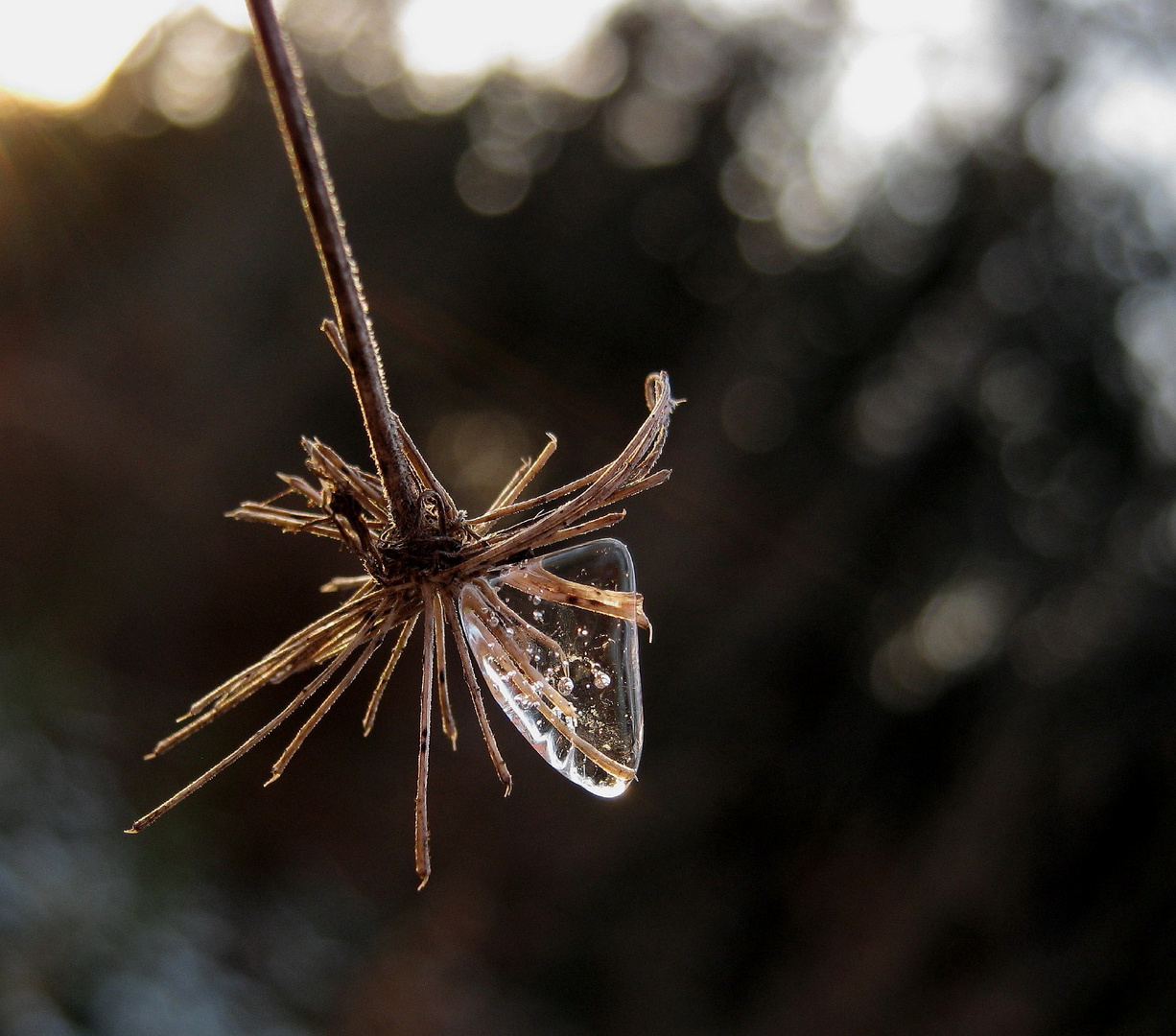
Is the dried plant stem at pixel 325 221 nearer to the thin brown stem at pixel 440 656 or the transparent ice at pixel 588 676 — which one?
the thin brown stem at pixel 440 656

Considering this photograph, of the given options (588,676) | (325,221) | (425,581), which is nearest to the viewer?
(325,221)

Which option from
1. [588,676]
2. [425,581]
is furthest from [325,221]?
[588,676]

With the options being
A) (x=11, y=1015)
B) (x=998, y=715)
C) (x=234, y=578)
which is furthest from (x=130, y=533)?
(x=998, y=715)

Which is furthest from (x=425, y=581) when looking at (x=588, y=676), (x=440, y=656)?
(x=588, y=676)

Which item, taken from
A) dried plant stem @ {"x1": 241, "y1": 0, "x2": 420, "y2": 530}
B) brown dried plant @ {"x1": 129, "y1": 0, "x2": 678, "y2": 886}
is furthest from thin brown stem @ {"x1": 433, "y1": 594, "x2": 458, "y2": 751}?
dried plant stem @ {"x1": 241, "y1": 0, "x2": 420, "y2": 530}

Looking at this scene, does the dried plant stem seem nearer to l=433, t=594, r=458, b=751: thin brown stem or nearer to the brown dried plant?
the brown dried plant

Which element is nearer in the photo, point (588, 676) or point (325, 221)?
point (325, 221)

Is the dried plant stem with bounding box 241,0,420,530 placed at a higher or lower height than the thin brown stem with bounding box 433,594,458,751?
higher

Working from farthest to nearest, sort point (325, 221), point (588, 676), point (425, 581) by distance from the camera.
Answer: point (588, 676)
point (425, 581)
point (325, 221)

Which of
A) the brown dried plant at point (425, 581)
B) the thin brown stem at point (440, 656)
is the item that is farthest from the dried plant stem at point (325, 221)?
the thin brown stem at point (440, 656)

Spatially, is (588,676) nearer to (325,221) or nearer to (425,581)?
(425,581)

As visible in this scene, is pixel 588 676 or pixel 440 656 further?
pixel 588 676
